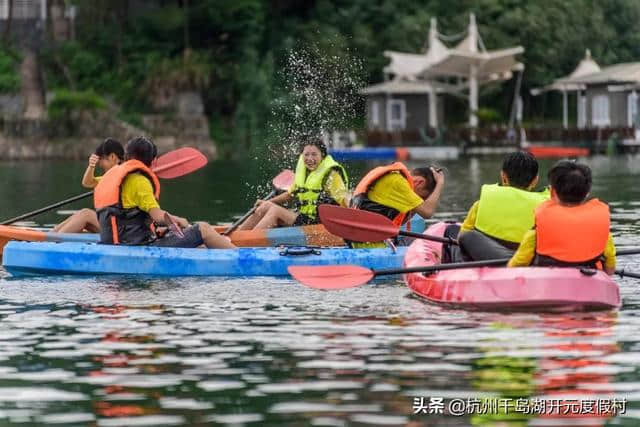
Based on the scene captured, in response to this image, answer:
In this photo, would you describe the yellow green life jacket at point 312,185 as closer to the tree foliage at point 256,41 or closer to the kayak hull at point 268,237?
the kayak hull at point 268,237

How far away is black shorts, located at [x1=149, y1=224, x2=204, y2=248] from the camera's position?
16.7m

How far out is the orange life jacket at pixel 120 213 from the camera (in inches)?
632

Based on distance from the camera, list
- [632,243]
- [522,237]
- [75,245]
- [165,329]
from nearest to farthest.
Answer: [165,329]
[522,237]
[75,245]
[632,243]

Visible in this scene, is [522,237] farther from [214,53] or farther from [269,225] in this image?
[214,53]

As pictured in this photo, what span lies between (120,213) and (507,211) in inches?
166

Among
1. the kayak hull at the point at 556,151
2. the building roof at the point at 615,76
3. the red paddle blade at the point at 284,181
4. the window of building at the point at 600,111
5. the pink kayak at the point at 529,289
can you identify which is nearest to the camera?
the pink kayak at the point at 529,289

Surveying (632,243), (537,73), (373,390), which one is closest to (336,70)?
(537,73)

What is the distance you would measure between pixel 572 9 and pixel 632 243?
49.4 meters

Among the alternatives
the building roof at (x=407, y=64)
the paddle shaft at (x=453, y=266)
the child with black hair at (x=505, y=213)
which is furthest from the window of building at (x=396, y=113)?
the paddle shaft at (x=453, y=266)

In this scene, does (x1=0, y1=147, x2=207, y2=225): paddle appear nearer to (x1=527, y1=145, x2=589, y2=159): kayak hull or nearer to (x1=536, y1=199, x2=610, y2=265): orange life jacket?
(x1=536, y1=199, x2=610, y2=265): orange life jacket

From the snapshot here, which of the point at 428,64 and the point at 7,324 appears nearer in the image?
the point at 7,324

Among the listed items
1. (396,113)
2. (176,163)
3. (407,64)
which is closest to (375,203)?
(176,163)

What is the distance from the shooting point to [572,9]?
68.1 m

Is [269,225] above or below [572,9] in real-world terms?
below
